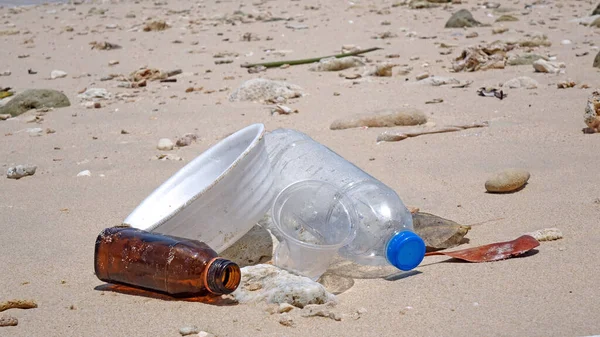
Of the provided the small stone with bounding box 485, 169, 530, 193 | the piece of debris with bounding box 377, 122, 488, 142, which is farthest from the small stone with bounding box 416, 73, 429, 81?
the small stone with bounding box 485, 169, 530, 193

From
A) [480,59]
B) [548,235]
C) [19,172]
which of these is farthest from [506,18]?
[548,235]

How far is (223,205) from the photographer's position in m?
2.40

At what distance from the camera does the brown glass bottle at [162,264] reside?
2.13 metres

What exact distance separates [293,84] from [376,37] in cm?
271

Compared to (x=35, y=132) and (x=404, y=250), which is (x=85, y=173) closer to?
(x=35, y=132)

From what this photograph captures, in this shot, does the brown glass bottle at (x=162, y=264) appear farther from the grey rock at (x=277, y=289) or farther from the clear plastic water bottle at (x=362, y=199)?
the clear plastic water bottle at (x=362, y=199)

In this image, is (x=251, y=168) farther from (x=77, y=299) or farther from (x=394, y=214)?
(x=77, y=299)

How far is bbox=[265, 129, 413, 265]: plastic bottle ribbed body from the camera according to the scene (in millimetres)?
2436

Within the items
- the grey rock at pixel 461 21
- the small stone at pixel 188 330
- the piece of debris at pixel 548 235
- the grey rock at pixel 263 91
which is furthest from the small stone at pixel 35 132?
the grey rock at pixel 461 21

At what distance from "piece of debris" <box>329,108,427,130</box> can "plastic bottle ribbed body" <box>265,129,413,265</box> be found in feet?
4.52

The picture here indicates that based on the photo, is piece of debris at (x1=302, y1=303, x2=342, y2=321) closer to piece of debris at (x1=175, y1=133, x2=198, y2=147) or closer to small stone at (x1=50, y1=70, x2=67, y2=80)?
piece of debris at (x1=175, y1=133, x2=198, y2=147)

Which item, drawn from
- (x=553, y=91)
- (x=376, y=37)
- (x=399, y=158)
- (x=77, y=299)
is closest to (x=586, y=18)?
(x=376, y=37)

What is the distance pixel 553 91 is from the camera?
4953 mm

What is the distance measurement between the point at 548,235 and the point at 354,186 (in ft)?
2.24
